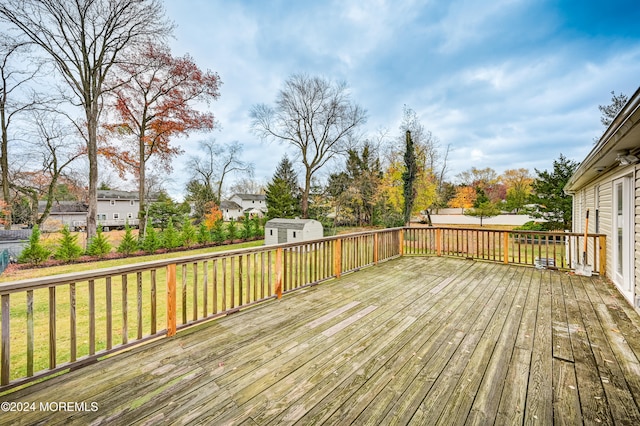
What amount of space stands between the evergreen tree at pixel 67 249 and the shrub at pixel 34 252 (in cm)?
44

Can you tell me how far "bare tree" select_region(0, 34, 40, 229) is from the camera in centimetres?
942

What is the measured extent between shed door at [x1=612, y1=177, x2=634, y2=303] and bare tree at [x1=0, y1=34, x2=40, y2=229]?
1724 cm

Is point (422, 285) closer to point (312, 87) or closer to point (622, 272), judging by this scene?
point (622, 272)

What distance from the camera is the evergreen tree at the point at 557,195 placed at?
12789 mm

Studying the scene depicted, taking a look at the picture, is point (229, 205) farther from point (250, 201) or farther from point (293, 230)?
point (293, 230)

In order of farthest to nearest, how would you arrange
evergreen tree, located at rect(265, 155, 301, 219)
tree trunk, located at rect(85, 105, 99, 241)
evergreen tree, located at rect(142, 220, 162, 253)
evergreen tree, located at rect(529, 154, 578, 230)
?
1. evergreen tree, located at rect(265, 155, 301, 219)
2. evergreen tree, located at rect(142, 220, 162, 253)
3. evergreen tree, located at rect(529, 154, 578, 230)
4. tree trunk, located at rect(85, 105, 99, 241)

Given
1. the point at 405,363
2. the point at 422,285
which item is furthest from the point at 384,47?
the point at 405,363

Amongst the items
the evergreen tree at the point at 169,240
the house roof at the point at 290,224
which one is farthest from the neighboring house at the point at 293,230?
the evergreen tree at the point at 169,240

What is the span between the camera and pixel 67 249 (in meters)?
10.6

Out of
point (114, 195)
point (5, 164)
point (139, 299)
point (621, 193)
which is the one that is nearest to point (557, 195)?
point (621, 193)

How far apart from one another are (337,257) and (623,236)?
419 cm

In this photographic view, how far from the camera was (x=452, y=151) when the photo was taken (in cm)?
1777

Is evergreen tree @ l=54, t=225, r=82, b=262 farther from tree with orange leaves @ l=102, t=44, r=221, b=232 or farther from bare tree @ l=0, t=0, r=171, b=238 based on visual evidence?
tree with orange leaves @ l=102, t=44, r=221, b=232

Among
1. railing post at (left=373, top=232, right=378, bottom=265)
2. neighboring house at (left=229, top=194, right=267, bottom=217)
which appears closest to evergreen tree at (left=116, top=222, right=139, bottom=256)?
railing post at (left=373, top=232, right=378, bottom=265)
